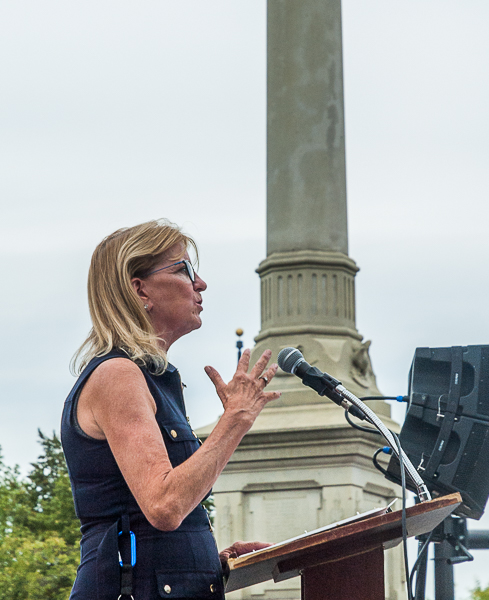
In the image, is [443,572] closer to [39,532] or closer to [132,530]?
[132,530]

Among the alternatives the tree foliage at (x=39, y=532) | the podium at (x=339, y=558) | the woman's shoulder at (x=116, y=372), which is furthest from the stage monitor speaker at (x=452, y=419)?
the tree foliage at (x=39, y=532)

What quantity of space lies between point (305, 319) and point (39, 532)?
578 inches

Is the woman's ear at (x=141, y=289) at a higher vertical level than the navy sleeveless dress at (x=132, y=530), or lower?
higher

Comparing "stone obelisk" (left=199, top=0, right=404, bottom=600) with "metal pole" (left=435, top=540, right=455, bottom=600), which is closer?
"metal pole" (left=435, top=540, right=455, bottom=600)

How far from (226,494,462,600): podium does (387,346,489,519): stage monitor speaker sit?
158cm

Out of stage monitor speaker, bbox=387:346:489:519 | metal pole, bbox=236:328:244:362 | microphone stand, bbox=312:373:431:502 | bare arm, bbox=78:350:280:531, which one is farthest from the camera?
metal pole, bbox=236:328:244:362

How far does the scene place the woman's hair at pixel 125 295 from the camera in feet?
10.5

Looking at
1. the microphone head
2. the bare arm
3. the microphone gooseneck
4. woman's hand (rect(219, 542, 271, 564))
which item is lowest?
woman's hand (rect(219, 542, 271, 564))

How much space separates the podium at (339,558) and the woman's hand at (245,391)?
Answer: 0.36 m

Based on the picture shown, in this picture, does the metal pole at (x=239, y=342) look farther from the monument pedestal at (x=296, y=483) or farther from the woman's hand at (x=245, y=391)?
the woman's hand at (x=245, y=391)

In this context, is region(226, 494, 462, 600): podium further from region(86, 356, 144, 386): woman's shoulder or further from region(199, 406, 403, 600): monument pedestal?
region(199, 406, 403, 600): monument pedestal

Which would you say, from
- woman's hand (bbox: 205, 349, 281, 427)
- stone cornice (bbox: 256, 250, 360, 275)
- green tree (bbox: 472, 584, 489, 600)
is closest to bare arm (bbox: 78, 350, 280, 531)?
woman's hand (bbox: 205, 349, 281, 427)

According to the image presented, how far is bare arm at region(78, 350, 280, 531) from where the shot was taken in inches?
113

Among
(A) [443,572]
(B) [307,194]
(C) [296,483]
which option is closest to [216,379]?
(A) [443,572]
